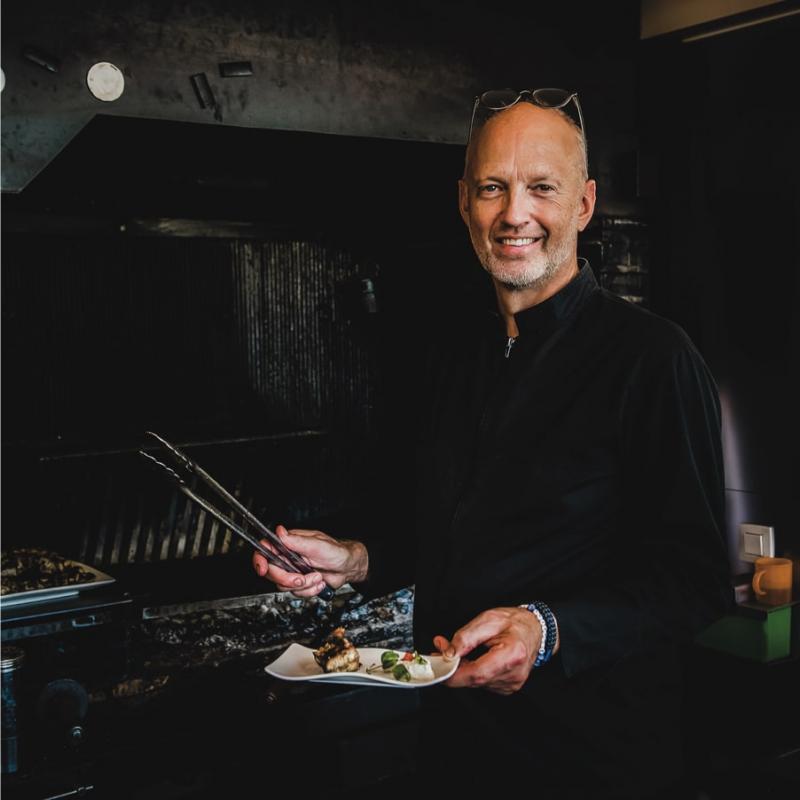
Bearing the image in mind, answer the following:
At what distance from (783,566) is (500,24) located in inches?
108

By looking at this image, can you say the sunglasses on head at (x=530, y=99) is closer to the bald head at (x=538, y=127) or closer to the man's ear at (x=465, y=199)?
the bald head at (x=538, y=127)

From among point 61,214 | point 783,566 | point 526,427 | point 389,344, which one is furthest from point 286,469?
point 526,427

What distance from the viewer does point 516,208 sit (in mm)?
1938

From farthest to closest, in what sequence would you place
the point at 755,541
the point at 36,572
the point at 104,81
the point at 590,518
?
the point at 755,541 < the point at 104,81 < the point at 36,572 < the point at 590,518

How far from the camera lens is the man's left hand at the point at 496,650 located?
1.53 meters

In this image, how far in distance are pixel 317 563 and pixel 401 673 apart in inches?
13.5

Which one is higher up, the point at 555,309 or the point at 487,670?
the point at 555,309

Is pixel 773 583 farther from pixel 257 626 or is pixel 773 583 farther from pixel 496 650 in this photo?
pixel 496 650

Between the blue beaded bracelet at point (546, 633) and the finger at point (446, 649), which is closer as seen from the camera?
the finger at point (446, 649)

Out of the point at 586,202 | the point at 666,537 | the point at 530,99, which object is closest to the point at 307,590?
the point at 666,537

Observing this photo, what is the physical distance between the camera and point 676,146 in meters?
4.67

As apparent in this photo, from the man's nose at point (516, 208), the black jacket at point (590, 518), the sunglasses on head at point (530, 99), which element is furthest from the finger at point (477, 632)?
the sunglasses on head at point (530, 99)

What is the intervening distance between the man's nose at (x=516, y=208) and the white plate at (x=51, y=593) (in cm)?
187

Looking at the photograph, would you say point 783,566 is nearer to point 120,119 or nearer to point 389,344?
point 389,344
